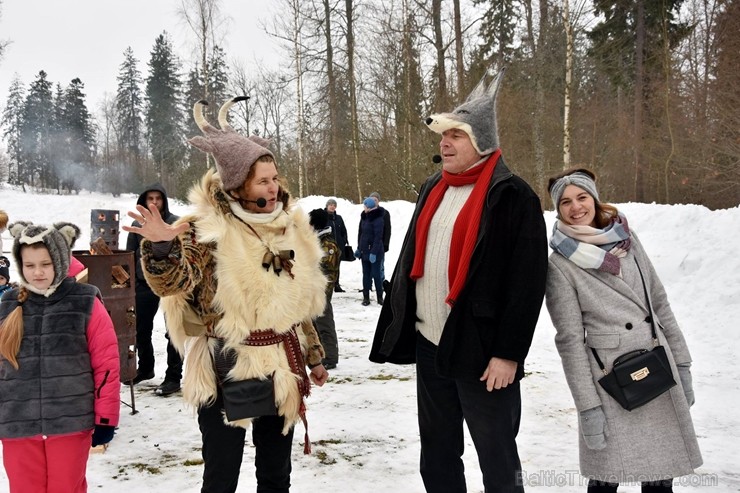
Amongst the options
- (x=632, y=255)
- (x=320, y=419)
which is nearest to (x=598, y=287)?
(x=632, y=255)

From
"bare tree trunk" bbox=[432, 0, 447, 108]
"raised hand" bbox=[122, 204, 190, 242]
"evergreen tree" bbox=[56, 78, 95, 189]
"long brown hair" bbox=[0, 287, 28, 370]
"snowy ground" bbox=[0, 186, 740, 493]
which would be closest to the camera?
"raised hand" bbox=[122, 204, 190, 242]

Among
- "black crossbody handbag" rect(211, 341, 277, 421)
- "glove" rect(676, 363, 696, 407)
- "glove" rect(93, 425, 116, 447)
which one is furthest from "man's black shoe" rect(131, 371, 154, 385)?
"glove" rect(676, 363, 696, 407)

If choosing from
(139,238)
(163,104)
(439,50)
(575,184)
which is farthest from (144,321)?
(163,104)

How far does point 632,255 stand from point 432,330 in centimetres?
103

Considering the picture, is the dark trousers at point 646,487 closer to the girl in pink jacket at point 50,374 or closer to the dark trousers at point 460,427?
the dark trousers at point 460,427

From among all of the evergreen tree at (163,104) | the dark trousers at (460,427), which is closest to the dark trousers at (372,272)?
the dark trousers at (460,427)

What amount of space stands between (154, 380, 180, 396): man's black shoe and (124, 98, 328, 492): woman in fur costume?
302cm

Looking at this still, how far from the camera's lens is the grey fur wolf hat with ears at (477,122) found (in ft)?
8.14

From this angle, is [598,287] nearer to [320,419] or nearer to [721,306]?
[320,419]

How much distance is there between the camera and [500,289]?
2.29m

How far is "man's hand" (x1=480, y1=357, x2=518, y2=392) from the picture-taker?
221 cm

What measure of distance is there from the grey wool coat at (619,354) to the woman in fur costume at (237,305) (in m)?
1.22

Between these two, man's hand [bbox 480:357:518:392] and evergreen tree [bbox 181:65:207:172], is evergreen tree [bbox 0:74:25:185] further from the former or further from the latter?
man's hand [bbox 480:357:518:392]

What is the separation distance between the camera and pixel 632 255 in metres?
2.53
